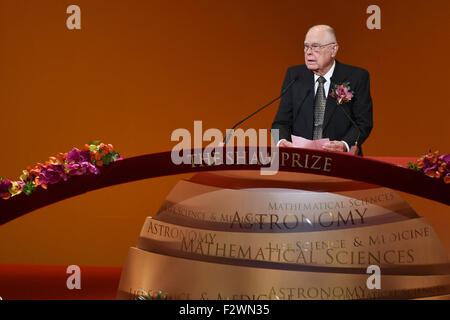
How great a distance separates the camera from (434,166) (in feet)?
8.79

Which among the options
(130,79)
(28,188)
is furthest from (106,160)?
(130,79)

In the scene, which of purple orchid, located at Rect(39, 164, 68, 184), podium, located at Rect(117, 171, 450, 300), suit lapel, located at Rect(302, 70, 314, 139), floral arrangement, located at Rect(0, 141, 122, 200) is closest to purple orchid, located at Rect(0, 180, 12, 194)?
floral arrangement, located at Rect(0, 141, 122, 200)

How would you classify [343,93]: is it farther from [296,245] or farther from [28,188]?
[28,188]

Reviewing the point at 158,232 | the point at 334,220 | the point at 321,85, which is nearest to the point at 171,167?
the point at 158,232

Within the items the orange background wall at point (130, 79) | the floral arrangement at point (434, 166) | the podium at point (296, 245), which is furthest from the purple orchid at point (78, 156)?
the orange background wall at point (130, 79)

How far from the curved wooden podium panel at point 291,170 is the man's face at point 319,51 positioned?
1.12 meters

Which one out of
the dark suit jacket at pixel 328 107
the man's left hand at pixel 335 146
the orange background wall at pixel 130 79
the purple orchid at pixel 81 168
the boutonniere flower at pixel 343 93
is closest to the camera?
the purple orchid at pixel 81 168

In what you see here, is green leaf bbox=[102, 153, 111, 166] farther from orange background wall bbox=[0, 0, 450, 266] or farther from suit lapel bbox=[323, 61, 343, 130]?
orange background wall bbox=[0, 0, 450, 266]

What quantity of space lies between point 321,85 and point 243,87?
2.06m

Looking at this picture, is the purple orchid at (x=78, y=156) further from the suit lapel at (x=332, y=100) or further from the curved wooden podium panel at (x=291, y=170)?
the suit lapel at (x=332, y=100)

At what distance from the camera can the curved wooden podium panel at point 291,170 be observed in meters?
2.62

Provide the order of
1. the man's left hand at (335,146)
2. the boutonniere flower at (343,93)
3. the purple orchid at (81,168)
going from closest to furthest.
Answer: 1. the purple orchid at (81,168)
2. the man's left hand at (335,146)
3. the boutonniere flower at (343,93)

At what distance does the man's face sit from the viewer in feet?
11.8
